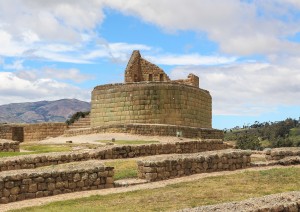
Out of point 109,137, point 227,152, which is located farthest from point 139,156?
point 109,137

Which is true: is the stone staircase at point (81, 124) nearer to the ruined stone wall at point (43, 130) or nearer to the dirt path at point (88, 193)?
the ruined stone wall at point (43, 130)

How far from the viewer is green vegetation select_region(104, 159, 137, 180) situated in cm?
1548

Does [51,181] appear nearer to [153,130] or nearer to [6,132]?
[153,130]

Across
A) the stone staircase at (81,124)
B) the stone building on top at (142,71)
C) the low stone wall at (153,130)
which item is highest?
the stone building on top at (142,71)

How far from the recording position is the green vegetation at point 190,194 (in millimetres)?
10930

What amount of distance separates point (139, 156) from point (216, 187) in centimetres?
701

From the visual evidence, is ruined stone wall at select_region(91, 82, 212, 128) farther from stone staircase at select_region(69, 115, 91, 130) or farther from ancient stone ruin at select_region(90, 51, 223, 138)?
stone staircase at select_region(69, 115, 91, 130)

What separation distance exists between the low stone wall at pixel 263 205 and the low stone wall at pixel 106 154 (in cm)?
912

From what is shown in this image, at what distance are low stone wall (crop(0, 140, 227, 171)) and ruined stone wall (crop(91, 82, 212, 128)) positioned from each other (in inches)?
418

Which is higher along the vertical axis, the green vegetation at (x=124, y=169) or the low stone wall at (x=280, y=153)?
the low stone wall at (x=280, y=153)

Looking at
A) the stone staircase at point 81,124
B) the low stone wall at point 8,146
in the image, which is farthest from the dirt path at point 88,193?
the stone staircase at point 81,124

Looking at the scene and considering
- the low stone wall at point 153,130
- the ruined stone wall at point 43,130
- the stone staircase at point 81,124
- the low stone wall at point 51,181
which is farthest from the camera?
the ruined stone wall at point 43,130

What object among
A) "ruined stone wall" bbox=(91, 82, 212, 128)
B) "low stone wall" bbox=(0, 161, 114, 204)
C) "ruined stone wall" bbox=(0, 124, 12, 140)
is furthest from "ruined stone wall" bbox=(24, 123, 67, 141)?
"low stone wall" bbox=(0, 161, 114, 204)

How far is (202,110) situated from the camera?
3941 centimetres
